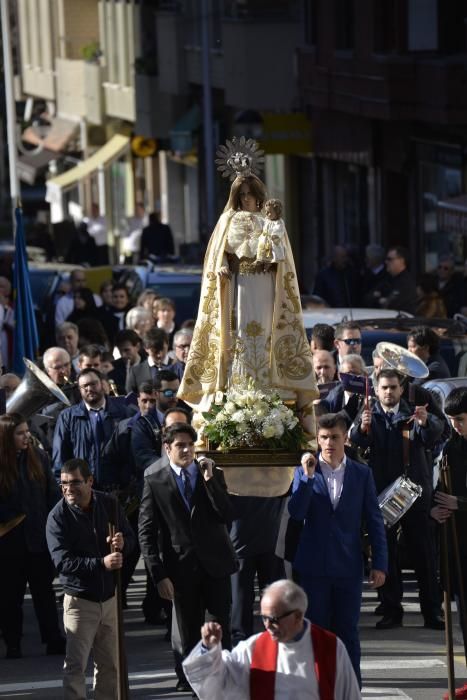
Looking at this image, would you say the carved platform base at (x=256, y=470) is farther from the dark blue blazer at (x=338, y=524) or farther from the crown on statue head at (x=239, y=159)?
the crown on statue head at (x=239, y=159)

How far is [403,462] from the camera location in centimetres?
1319

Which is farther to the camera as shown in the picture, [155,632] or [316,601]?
[155,632]

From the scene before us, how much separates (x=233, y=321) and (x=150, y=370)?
4.14m

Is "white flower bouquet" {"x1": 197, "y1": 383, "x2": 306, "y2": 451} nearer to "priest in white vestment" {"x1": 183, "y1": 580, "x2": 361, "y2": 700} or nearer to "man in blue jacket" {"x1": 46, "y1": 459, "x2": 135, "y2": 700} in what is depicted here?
"man in blue jacket" {"x1": 46, "y1": 459, "x2": 135, "y2": 700}

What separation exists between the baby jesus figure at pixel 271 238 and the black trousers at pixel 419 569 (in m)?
2.49

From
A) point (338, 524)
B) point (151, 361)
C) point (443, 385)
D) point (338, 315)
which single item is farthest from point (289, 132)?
point (338, 524)

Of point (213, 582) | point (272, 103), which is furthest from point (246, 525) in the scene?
point (272, 103)

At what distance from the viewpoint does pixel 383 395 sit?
13.2 meters

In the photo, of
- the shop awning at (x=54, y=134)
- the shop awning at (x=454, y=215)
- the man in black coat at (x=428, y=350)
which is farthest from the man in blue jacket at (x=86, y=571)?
the shop awning at (x=54, y=134)

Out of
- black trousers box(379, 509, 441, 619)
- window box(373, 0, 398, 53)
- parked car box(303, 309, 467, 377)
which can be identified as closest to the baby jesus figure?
black trousers box(379, 509, 441, 619)

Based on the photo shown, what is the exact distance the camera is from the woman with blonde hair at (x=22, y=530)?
13.0m

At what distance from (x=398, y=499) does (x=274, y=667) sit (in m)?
4.86

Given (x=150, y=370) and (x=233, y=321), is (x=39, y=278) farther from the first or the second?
(x=233, y=321)

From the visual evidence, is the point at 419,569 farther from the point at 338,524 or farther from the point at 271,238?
the point at 271,238
